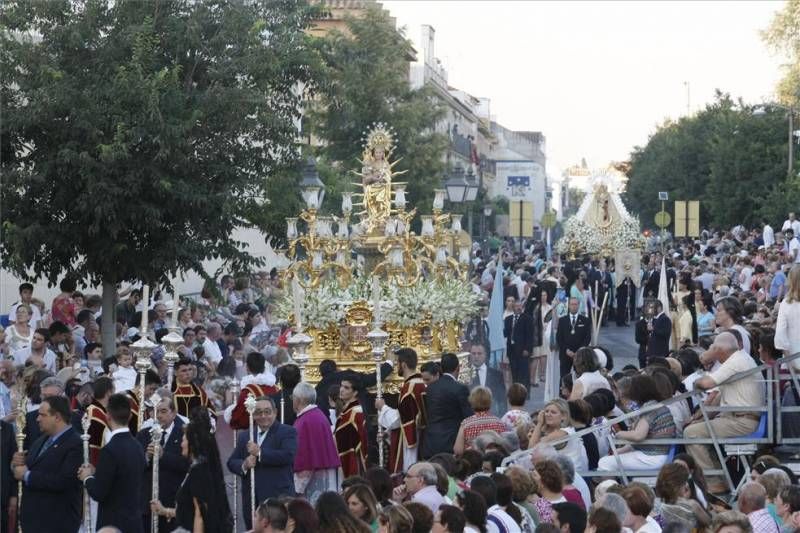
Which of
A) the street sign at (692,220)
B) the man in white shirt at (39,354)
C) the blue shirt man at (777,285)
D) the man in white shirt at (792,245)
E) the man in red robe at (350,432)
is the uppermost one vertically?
the street sign at (692,220)

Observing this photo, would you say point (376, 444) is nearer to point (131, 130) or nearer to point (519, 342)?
point (131, 130)

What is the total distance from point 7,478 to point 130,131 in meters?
7.44

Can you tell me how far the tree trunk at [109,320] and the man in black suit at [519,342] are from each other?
6.60 m

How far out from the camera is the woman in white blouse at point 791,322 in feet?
41.9

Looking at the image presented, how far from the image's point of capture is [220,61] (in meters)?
19.7

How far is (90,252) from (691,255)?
2792cm

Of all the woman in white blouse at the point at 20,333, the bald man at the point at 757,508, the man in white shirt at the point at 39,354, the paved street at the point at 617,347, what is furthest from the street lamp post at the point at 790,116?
the bald man at the point at 757,508

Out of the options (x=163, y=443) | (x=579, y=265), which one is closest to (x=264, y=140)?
(x=163, y=443)

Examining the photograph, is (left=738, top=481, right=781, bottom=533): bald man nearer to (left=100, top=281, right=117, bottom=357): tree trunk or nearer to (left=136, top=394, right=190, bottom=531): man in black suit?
(left=136, top=394, right=190, bottom=531): man in black suit

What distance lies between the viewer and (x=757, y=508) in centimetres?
983

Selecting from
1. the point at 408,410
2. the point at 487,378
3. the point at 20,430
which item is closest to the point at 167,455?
the point at 20,430

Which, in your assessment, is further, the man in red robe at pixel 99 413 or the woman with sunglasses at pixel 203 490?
the man in red robe at pixel 99 413

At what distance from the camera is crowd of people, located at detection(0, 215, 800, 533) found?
9.45 m

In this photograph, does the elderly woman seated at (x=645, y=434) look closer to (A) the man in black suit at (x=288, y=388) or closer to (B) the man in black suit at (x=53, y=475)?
Answer: (A) the man in black suit at (x=288, y=388)
